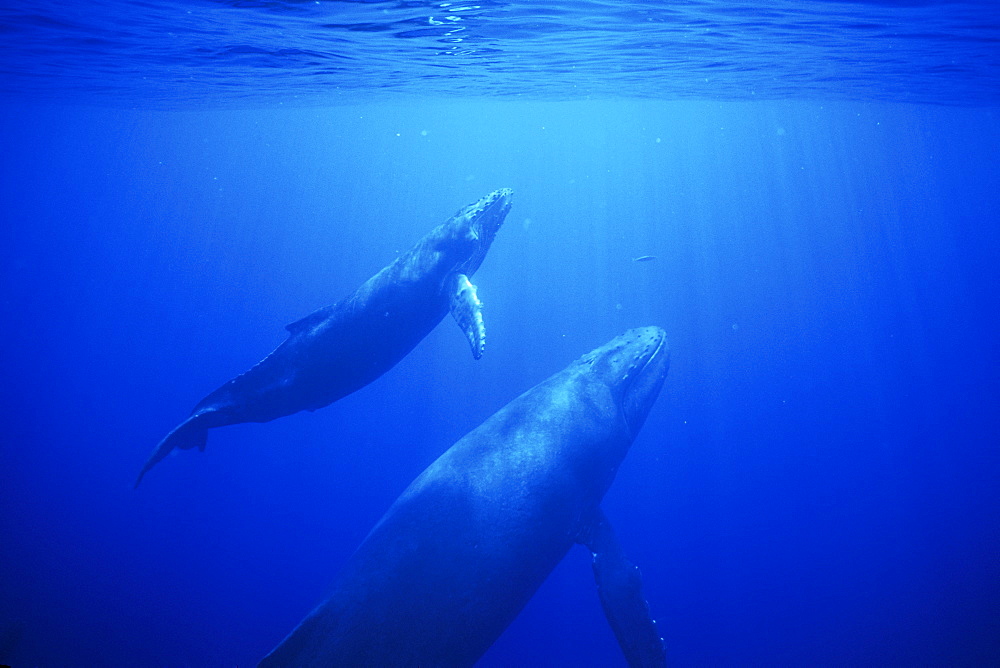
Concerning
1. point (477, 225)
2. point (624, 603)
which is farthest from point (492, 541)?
point (477, 225)

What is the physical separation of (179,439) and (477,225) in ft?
19.0

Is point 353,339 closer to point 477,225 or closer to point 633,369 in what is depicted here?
point 477,225

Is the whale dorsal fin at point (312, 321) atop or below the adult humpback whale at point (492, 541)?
atop

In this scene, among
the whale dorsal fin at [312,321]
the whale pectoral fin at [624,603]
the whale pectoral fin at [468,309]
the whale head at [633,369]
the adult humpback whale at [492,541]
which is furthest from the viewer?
the whale head at [633,369]

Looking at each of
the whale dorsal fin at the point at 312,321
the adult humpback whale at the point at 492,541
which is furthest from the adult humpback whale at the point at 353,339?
the adult humpback whale at the point at 492,541

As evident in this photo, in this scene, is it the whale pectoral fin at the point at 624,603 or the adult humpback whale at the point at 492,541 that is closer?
the adult humpback whale at the point at 492,541

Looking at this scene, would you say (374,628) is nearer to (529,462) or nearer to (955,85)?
(529,462)

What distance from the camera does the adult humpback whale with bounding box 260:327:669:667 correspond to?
6.22 meters

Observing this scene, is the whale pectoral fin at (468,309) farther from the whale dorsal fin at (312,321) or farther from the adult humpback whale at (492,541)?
the whale dorsal fin at (312,321)

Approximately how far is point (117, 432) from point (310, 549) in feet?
59.1

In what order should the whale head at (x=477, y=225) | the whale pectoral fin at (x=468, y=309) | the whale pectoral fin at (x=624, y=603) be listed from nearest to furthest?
the whale pectoral fin at (x=624, y=603) → the whale pectoral fin at (x=468, y=309) → the whale head at (x=477, y=225)

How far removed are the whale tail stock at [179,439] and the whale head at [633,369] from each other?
239 inches

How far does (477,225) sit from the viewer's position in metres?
9.91

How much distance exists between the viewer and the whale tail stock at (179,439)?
349 inches
